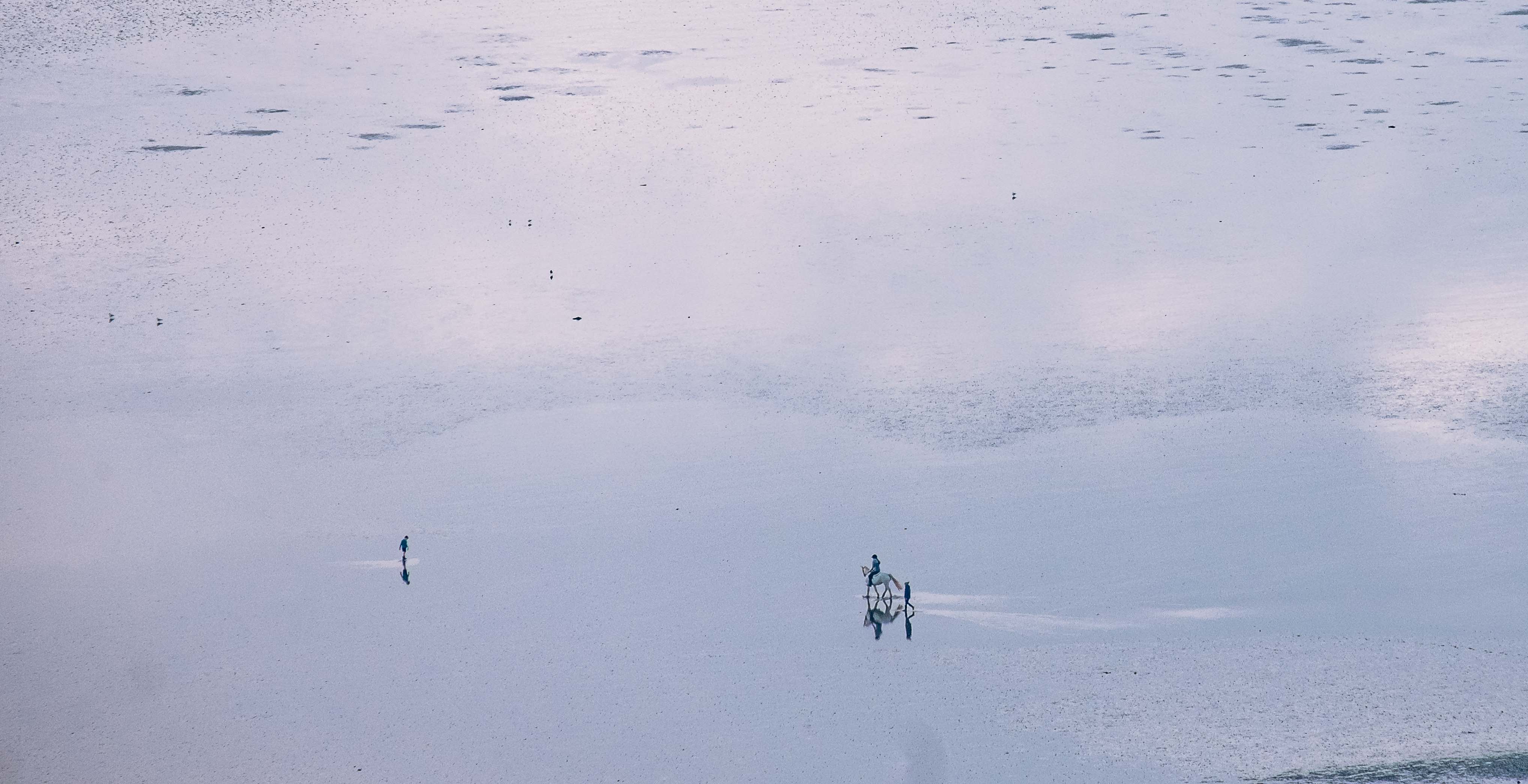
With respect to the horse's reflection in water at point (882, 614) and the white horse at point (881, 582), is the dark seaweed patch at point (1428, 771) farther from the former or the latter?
the white horse at point (881, 582)

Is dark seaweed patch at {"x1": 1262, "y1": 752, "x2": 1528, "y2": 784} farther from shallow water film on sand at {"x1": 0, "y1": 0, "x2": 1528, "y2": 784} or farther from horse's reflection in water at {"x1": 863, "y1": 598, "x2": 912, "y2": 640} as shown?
horse's reflection in water at {"x1": 863, "y1": 598, "x2": 912, "y2": 640}

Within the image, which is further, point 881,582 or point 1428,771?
point 881,582

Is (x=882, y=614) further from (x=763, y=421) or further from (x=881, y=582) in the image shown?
(x=763, y=421)

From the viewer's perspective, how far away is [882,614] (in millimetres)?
9250

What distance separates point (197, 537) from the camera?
10297mm

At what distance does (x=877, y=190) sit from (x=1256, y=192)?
190 inches

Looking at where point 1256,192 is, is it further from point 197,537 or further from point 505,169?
point 197,537

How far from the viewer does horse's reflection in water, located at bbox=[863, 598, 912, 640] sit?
9.13 m

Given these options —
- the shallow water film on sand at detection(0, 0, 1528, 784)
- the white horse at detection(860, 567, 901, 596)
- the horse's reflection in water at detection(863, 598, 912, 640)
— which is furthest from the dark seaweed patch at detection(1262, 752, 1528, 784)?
the white horse at detection(860, 567, 901, 596)

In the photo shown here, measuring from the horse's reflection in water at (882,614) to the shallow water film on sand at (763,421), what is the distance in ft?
0.19

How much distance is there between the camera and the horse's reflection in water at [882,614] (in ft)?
30.0

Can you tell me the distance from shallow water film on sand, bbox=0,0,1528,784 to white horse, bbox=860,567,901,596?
5.7 inches

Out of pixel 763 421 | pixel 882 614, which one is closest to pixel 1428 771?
pixel 882 614

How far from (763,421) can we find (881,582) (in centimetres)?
314
